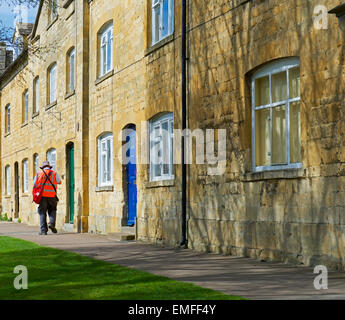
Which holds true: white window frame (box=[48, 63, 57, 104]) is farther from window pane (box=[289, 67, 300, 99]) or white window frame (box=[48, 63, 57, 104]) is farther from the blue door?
window pane (box=[289, 67, 300, 99])

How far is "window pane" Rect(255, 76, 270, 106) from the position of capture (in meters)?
11.2

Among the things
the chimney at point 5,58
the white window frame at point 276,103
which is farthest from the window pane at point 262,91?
the chimney at point 5,58

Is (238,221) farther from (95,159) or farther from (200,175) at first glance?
(95,159)

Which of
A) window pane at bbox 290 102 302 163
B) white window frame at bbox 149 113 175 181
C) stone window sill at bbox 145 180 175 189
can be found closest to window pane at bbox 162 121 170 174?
white window frame at bbox 149 113 175 181

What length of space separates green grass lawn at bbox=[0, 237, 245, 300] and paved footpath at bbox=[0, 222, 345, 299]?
383 mm

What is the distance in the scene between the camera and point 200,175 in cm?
1294

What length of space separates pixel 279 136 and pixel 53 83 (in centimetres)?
1524

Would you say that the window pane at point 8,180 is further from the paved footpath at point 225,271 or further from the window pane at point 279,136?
the window pane at point 279,136

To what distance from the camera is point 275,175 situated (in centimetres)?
1047

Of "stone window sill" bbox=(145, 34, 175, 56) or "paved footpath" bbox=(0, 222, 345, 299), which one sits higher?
"stone window sill" bbox=(145, 34, 175, 56)

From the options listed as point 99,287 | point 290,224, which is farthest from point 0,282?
point 290,224

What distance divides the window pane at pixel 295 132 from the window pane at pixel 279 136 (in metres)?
0.20

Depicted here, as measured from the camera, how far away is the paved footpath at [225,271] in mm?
7250

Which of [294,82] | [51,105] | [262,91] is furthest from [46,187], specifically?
[294,82]
